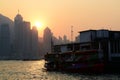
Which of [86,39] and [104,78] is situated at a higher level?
[86,39]

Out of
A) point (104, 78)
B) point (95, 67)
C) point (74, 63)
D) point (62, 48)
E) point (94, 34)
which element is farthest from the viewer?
point (62, 48)

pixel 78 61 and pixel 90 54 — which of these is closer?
pixel 90 54

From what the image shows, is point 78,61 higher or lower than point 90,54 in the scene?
lower

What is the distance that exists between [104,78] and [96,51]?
11181 mm

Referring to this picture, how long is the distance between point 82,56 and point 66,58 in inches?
317

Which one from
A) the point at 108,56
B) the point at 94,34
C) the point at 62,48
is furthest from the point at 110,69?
the point at 62,48

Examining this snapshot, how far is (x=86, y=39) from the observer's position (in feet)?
319

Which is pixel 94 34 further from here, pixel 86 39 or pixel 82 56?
pixel 82 56

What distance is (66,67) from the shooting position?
93.8 metres

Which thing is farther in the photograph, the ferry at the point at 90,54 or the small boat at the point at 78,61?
the ferry at the point at 90,54

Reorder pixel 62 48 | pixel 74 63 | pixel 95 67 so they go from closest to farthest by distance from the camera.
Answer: pixel 95 67, pixel 74 63, pixel 62 48

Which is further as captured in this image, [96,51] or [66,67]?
[66,67]

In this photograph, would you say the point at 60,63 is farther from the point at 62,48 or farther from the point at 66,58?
the point at 62,48

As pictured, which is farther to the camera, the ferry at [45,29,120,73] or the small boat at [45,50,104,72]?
the ferry at [45,29,120,73]
